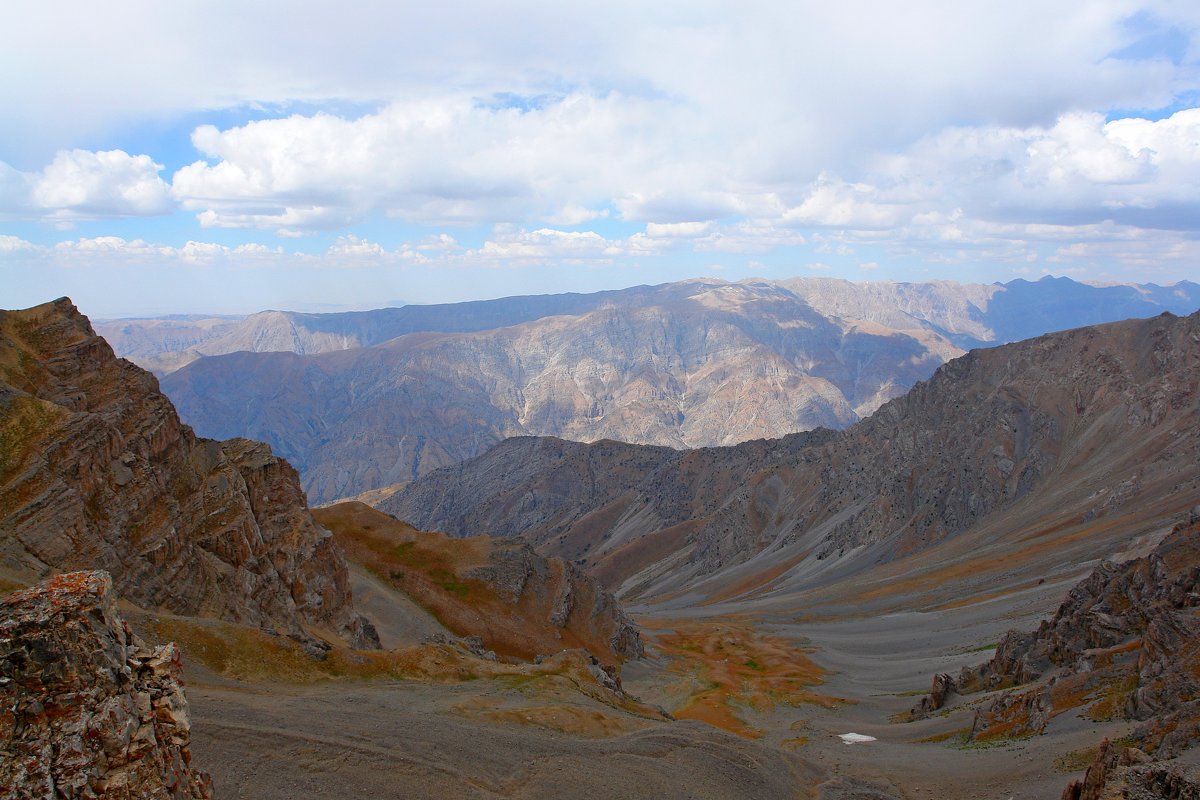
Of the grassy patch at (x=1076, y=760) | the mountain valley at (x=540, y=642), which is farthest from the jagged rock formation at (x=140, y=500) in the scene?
the grassy patch at (x=1076, y=760)

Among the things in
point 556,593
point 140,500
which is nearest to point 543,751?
point 140,500

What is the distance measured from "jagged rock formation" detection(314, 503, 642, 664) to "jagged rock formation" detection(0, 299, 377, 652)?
1314 cm

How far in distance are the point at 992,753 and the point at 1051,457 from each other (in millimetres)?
109976

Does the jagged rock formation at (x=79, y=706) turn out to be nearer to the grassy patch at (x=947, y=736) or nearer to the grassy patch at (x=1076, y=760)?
the grassy patch at (x=1076, y=760)

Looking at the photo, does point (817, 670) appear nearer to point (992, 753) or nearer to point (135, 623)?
point (992, 753)

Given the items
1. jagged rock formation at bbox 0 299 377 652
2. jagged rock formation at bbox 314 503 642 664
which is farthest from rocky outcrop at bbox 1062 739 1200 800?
jagged rock formation at bbox 314 503 642 664

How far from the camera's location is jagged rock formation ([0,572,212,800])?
14.5m

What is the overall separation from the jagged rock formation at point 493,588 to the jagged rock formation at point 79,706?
4974cm

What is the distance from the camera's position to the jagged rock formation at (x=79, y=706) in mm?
14516

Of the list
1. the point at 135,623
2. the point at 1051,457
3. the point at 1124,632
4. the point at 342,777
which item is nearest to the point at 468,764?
the point at 342,777

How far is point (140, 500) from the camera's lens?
4534cm

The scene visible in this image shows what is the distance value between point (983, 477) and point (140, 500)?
131 m

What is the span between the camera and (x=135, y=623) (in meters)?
33.8

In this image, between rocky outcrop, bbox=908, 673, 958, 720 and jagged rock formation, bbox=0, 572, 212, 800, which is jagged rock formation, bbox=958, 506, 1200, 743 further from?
jagged rock formation, bbox=0, 572, 212, 800
